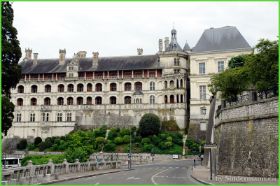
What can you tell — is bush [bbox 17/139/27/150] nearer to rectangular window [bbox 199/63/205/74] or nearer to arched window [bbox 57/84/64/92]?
arched window [bbox 57/84/64/92]

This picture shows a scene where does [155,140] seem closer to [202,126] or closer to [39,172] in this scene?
[202,126]

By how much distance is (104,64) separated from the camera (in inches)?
3632

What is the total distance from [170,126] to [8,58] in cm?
5624

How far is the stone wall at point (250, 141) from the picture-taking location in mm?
28087

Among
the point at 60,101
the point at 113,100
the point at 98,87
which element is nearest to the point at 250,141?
the point at 113,100

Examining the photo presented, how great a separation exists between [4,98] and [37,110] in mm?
63858

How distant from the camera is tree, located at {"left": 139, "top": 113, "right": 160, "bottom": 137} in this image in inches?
3014

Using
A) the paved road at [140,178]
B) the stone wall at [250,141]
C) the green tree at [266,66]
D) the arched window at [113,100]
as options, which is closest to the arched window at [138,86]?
the arched window at [113,100]

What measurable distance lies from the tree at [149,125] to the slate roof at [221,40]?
1793cm

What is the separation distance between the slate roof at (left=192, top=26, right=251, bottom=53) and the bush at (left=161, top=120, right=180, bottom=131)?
1587 centimetres

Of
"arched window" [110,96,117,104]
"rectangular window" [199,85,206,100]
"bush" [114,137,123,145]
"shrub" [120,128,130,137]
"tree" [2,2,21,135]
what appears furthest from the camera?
"arched window" [110,96,117,104]

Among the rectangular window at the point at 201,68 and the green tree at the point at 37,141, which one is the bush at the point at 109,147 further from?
the rectangular window at the point at 201,68

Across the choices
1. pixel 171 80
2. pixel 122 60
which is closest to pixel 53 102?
pixel 122 60

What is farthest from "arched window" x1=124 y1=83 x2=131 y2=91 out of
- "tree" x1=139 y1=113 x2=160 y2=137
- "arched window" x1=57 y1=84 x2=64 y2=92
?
"arched window" x1=57 y1=84 x2=64 y2=92
